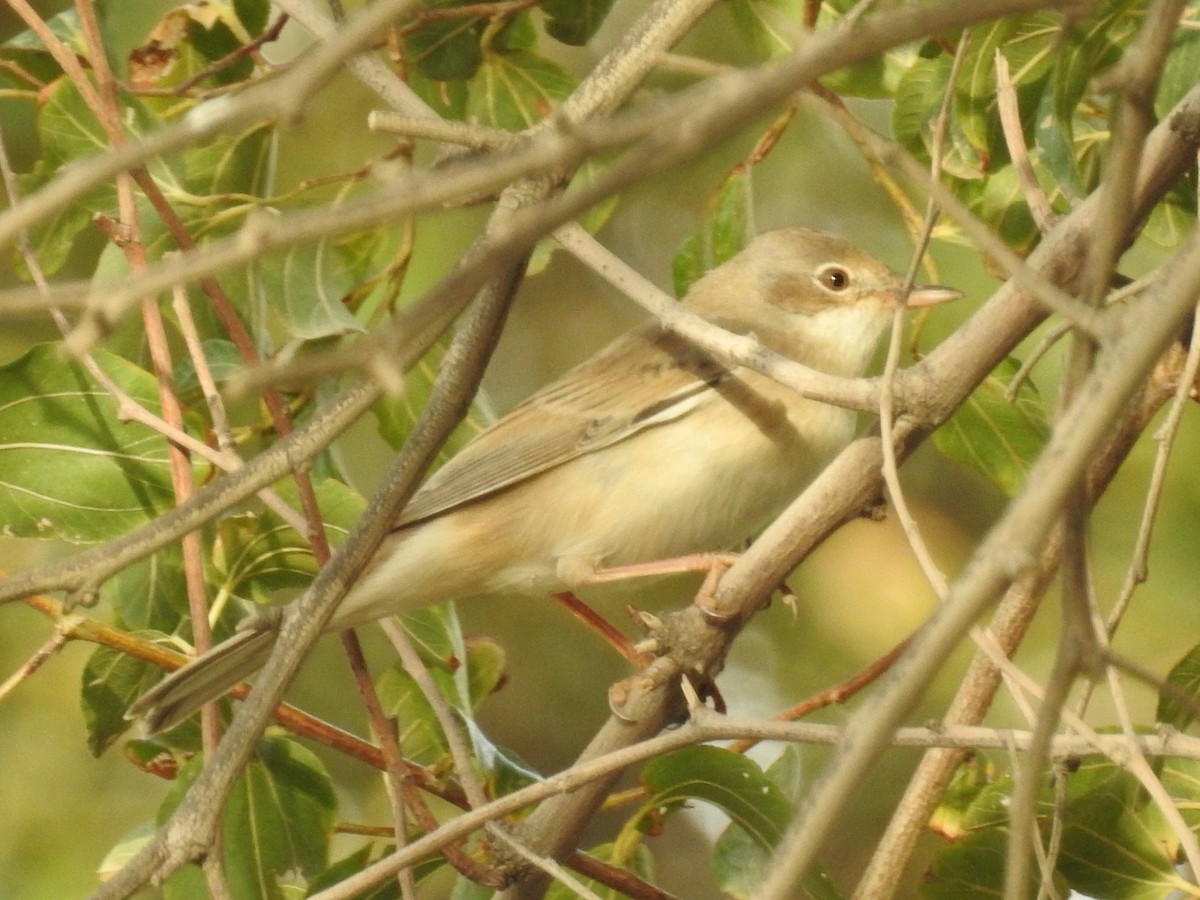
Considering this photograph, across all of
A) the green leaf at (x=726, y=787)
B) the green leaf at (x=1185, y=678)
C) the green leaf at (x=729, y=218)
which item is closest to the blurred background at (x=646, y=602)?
the green leaf at (x=729, y=218)

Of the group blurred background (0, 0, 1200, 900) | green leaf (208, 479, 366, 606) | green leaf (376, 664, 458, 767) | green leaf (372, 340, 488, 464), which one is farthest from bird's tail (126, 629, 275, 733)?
blurred background (0, 0, 1200, 900)

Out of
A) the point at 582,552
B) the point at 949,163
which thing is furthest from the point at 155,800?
the point at 949,163

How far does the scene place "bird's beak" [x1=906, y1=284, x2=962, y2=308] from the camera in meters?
3.07

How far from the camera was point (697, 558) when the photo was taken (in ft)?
9.96

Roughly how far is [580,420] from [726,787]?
1.20 meters

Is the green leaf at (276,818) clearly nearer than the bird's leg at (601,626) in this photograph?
Yes

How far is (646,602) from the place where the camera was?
517cm

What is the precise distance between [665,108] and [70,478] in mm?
1913

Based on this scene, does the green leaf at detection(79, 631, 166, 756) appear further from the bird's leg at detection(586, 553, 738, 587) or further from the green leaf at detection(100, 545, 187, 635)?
the bird's leg at detection(586, 553, 738, 587)

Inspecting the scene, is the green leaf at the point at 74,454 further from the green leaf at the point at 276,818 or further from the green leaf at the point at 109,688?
the green leaf at the point at 276,818

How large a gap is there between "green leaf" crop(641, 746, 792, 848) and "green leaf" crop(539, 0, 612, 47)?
4.76 feet

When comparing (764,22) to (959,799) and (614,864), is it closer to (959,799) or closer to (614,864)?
(959,799)

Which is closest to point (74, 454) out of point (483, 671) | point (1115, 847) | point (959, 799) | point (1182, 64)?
point (483, 671)

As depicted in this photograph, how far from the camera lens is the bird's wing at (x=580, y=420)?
3.33m
